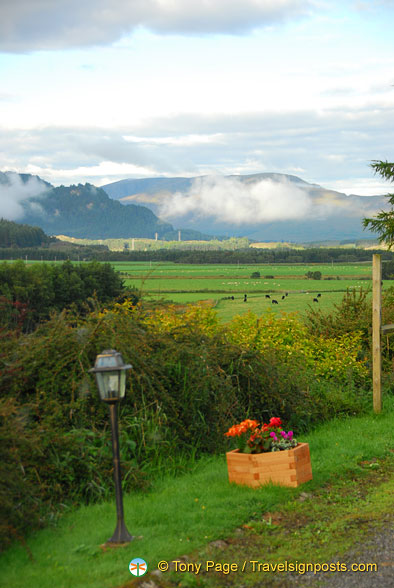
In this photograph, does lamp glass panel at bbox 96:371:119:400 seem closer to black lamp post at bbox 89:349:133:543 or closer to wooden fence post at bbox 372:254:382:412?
black lamp post at bbox 89:349:133:543

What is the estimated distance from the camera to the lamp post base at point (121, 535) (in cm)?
507

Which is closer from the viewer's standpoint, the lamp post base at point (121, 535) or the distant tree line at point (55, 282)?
the lamp post base at point (121, 535)

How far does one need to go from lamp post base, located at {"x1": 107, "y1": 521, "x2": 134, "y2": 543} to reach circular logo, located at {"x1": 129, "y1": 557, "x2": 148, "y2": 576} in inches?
15.1

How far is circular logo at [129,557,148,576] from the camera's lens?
4500 millimetres

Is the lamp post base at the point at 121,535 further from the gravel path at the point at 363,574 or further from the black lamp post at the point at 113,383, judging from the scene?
the gravel path at the point at 363,574

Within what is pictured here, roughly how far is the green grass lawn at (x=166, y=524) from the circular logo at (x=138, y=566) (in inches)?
1.9

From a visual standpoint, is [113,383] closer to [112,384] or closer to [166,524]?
[112,384]

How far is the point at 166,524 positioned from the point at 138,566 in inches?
35.6

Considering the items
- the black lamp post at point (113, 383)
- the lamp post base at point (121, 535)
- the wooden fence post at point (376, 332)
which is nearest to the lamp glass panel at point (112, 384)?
the black lamp post at point (113, 383)

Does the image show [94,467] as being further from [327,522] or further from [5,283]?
[5,283]

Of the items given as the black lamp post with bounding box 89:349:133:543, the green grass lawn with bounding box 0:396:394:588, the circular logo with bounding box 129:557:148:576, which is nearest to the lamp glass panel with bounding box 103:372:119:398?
the black lamp post with bounding box 89:349:133:543

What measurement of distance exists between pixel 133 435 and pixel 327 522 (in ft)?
8.36

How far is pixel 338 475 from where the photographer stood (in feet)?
23.3

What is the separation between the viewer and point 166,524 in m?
5.47
